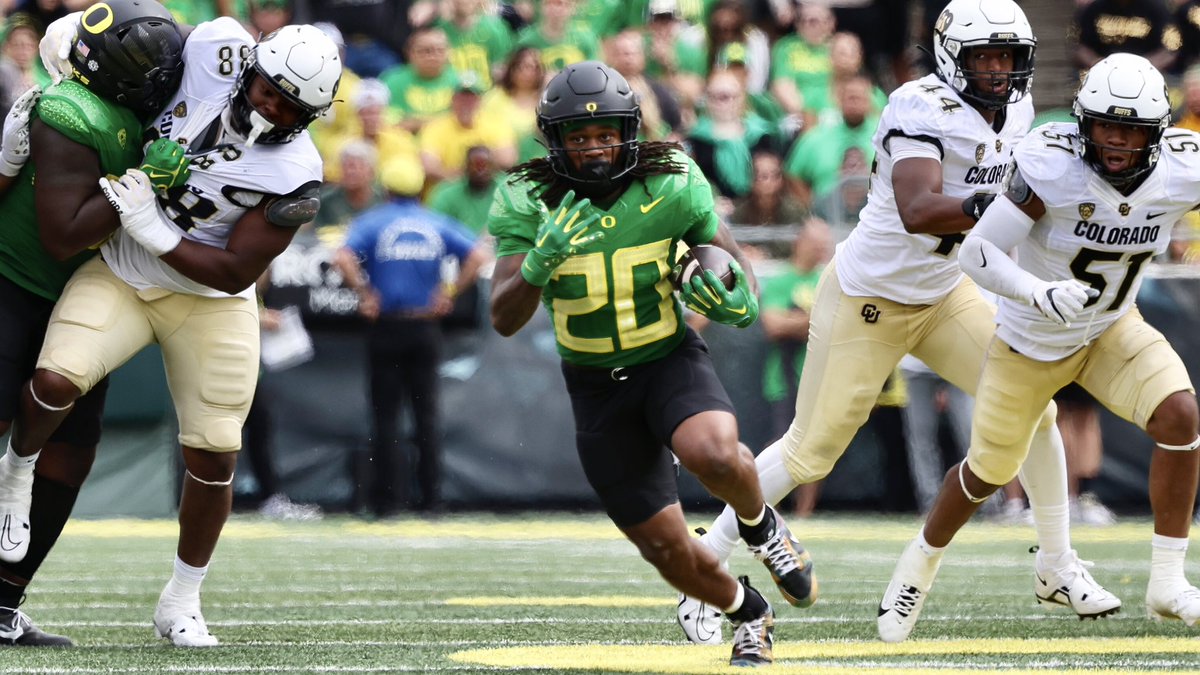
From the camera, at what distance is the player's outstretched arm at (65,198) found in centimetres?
507

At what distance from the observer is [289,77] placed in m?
5.08

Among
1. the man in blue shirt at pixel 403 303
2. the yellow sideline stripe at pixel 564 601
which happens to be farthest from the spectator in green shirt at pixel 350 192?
the yellow sideline stripe at pixel 564 601

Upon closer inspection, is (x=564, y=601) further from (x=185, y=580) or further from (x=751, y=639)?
(x=751, y=639)

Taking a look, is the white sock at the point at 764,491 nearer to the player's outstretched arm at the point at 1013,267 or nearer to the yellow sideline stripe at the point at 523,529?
the player's outstretched arm at the point at 1013,267

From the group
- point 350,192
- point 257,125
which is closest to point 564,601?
point 257,125

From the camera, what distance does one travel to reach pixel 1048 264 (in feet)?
17.7

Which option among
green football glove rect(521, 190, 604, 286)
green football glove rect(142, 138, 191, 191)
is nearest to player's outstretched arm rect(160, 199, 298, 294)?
green football glove rect(142, 138, 191, 191)

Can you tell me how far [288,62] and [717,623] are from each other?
2.04 metres

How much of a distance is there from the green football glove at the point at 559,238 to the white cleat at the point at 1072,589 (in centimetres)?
213

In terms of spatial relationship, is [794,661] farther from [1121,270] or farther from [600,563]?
[600,563]

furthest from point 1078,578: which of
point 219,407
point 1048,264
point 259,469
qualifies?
point 259,469

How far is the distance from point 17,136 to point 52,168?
0.15 metres

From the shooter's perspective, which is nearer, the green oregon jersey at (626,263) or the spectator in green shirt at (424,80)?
the green oregon jersey at (626,263)

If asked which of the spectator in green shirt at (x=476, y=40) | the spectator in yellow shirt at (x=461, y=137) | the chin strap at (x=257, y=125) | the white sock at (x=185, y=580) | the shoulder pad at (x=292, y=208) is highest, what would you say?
the chin strap at (x=257, y=125)
